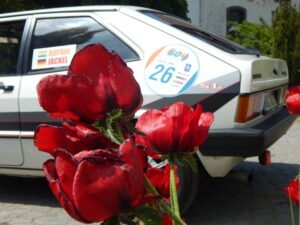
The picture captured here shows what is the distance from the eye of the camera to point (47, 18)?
462 centimetres

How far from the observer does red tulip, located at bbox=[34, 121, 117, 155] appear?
777mm

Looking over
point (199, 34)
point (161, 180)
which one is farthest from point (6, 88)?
point (161, 180)

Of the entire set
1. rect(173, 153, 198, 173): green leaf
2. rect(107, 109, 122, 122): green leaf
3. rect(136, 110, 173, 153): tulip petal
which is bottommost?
rect(173, 153, 198, 173): green leaf

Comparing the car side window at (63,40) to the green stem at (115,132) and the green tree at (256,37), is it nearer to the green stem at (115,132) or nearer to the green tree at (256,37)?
the green stem at (115,132)

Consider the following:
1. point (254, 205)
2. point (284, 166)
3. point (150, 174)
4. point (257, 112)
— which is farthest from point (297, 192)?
point (284, 166)

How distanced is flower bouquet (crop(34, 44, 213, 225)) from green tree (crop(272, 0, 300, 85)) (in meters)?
12.7

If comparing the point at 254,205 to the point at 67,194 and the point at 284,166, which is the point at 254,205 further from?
the point at 67,194

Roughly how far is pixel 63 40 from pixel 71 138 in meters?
3.75

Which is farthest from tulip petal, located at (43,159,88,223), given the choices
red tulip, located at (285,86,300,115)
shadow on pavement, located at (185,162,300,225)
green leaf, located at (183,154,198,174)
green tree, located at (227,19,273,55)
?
green tree, located at (227,19,273,55)

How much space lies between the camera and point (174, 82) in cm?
383

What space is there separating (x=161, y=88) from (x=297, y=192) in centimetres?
223

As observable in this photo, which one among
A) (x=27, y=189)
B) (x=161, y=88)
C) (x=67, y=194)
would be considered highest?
(x=67, y=194)

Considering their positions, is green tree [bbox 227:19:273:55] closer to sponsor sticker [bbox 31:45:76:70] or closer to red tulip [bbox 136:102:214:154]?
sponsor sticker [bbox 31:45:76:70]

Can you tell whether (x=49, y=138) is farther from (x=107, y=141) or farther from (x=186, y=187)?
(x=186, y=187)
